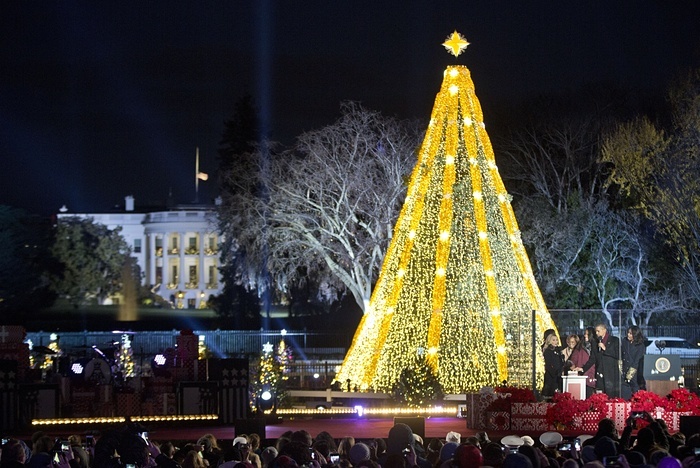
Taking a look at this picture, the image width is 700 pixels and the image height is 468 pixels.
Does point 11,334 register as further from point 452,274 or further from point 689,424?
point 689,424

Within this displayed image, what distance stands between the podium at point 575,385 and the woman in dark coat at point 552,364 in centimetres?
16

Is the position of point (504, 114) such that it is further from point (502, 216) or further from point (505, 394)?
point (505, 394)

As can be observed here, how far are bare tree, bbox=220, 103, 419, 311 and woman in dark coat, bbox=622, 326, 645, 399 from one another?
21.5 m

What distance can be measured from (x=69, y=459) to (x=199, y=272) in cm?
11525

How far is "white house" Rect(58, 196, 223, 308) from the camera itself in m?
127

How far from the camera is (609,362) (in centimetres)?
2338

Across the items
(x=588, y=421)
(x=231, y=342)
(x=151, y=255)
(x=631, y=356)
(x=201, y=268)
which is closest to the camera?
(x=588, y=421)

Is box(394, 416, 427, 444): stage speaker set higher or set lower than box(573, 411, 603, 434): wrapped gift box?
higher

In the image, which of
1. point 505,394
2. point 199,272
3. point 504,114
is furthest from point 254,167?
point 199,272

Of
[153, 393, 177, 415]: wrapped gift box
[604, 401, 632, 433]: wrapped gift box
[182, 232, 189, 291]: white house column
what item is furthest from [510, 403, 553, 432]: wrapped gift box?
[182, 232, 189, 291]: white house column

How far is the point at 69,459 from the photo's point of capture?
13.4 m

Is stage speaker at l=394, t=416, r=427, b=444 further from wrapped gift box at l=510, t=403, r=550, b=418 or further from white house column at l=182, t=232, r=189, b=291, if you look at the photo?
white house column at l=182, t=232, r=189, b=291

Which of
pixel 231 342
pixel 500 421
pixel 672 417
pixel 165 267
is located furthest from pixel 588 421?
pixel 165 267

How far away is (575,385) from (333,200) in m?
22.9
